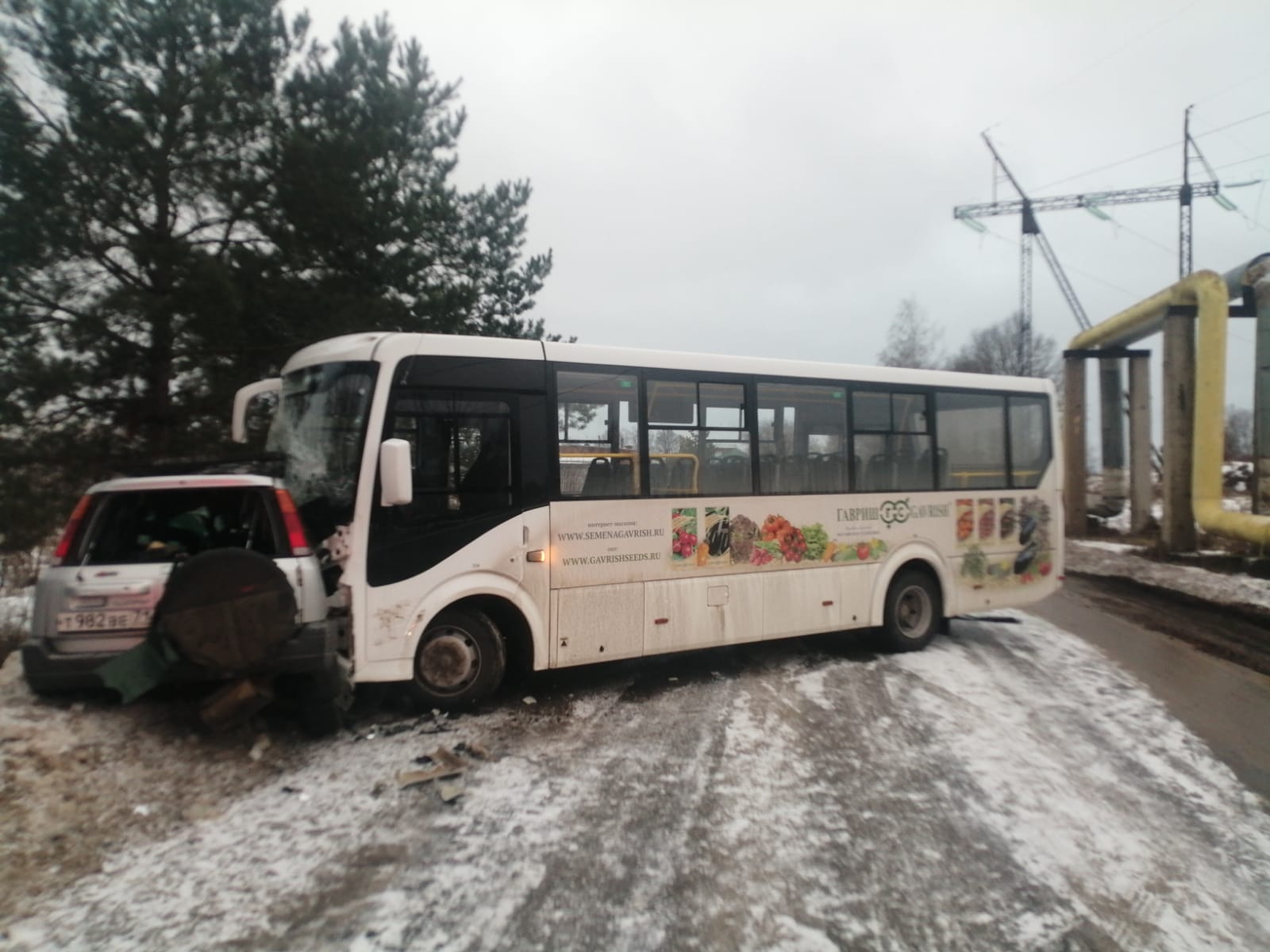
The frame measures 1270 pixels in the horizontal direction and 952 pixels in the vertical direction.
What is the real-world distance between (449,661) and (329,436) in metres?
1.97

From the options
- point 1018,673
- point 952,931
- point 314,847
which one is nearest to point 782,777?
point 952,931

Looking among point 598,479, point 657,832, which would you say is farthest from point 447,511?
point 657,832

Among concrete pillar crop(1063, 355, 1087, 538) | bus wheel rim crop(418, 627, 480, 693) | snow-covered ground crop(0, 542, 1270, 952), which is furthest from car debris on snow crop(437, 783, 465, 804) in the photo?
concrete pillar crop(1063, 355, 1087, 538)

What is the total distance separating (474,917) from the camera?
151 inches

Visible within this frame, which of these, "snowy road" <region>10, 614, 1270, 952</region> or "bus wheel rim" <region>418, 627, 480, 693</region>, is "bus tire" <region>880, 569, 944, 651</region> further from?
"bus wheel rim" <region>418, 627, 480, 693</region>

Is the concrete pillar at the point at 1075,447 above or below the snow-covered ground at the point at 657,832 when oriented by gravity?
above

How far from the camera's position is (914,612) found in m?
9.74

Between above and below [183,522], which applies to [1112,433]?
above

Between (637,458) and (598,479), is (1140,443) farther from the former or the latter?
(598,479)

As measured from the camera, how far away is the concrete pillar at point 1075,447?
23.8 metres

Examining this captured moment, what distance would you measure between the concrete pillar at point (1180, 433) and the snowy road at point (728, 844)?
13537 millimetres

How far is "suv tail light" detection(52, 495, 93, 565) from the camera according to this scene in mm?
5418

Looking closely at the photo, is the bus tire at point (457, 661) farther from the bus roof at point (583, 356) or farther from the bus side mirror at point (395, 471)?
the bus roof at point (583, 356)

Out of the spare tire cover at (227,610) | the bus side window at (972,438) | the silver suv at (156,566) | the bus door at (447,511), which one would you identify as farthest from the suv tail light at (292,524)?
the bus side window at (972,438)
